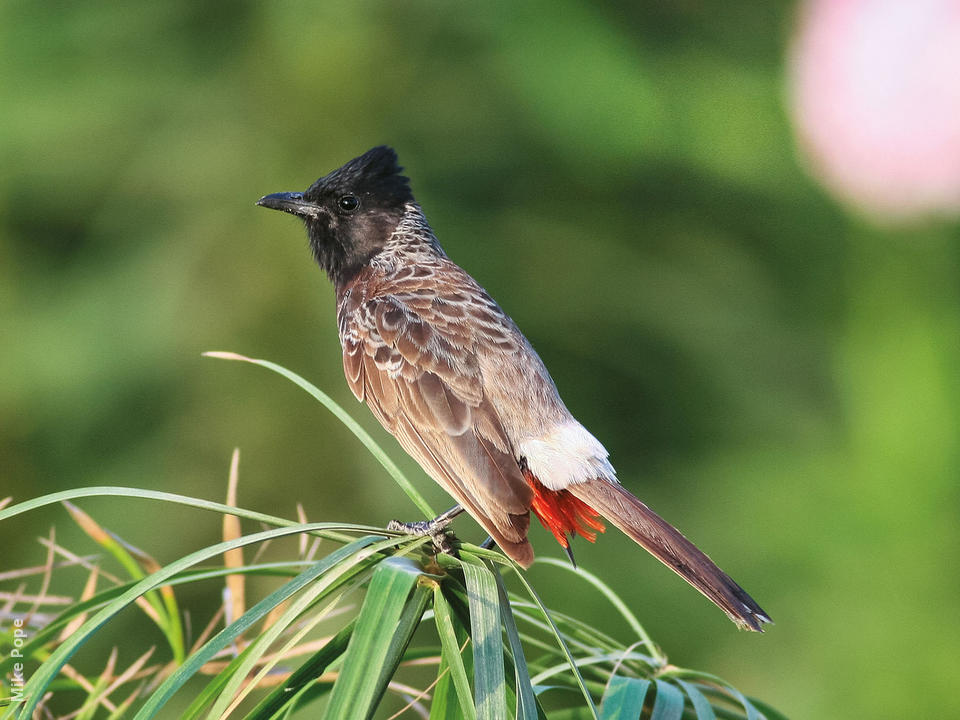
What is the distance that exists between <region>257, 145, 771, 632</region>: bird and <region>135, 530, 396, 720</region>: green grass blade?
615 mm

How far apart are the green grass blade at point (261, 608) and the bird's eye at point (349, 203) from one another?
2137mm

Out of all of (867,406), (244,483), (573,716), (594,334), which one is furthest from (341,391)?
(573,716)

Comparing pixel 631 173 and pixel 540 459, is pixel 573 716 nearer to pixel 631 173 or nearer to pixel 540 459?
pixel 540 459

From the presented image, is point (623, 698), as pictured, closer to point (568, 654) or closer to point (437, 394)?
point (568, 654)

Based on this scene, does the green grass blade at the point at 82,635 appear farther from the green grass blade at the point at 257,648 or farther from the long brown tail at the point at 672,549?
the long brown tail at the point at 672,549

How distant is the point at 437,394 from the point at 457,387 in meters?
0.06

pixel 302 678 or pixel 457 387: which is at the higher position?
pixel 457 387

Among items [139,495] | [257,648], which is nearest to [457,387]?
[139,495]

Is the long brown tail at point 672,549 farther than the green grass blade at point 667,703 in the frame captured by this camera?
Yes

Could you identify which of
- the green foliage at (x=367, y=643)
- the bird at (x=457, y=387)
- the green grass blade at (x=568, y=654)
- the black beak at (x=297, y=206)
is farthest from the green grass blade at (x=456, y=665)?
the black beak at (x=297, y=206)

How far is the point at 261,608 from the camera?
128 centimetres

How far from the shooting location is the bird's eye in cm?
340

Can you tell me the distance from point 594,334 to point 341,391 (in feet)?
4.76

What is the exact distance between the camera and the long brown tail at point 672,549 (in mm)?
1964
